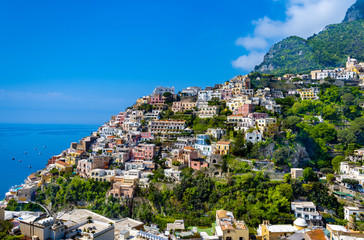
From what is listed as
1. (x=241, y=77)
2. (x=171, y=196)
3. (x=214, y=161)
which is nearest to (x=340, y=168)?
(x=214, y=161)

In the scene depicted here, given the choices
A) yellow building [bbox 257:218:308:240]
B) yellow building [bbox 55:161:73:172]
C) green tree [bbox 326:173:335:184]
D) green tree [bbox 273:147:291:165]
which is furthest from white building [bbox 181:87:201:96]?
yellow building [bbox 257:218:308:240]

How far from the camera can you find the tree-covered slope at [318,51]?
270 feet

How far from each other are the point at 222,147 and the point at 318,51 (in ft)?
232

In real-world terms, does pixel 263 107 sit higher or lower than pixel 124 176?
higher

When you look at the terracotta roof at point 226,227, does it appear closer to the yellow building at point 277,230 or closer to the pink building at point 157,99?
the yellow building at point 277,230

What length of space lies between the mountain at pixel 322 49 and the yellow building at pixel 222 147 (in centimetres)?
5132

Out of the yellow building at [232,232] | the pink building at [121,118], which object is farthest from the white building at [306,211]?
the pink building at [121,118]

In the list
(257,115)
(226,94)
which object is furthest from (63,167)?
(226,94)

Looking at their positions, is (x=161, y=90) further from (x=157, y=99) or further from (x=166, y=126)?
(x=166, y=126)

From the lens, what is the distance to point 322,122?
136ft

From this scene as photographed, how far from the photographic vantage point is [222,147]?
3444 cm

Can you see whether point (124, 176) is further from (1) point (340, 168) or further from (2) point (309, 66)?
(2) point (309, 66)

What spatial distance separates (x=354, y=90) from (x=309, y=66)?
37.2 m

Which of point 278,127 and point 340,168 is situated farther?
point 278,127
